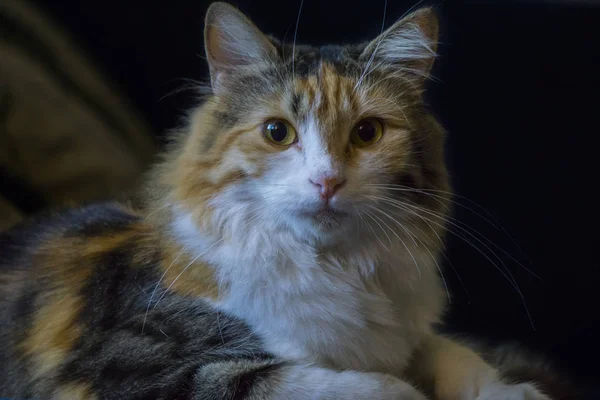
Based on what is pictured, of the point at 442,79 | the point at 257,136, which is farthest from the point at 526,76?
the point at 257,136

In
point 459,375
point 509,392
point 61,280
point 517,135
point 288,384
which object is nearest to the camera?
point 288,384

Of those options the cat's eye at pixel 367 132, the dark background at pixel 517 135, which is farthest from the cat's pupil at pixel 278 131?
the dark background at pixel 517 135

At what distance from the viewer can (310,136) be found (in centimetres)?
116

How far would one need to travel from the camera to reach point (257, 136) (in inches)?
47.8

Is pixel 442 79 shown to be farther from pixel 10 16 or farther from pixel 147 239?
pixel 10 16

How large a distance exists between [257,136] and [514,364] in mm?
832

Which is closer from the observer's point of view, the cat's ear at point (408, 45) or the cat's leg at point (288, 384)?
the cat's leg at point (288, 384)

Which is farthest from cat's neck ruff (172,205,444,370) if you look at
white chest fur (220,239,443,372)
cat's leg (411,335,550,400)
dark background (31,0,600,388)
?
dark background (31,0,600,388)

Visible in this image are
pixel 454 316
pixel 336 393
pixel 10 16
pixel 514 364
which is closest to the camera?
pixel 336 393

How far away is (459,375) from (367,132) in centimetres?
54

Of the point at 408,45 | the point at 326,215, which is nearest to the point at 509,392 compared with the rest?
the point at 326,215

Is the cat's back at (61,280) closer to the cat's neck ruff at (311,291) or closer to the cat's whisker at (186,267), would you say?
the cat's whisker at (186,267)

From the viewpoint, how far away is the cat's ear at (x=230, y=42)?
4.09 ft

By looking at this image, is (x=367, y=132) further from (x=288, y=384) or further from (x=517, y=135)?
(x=517, y=135)
